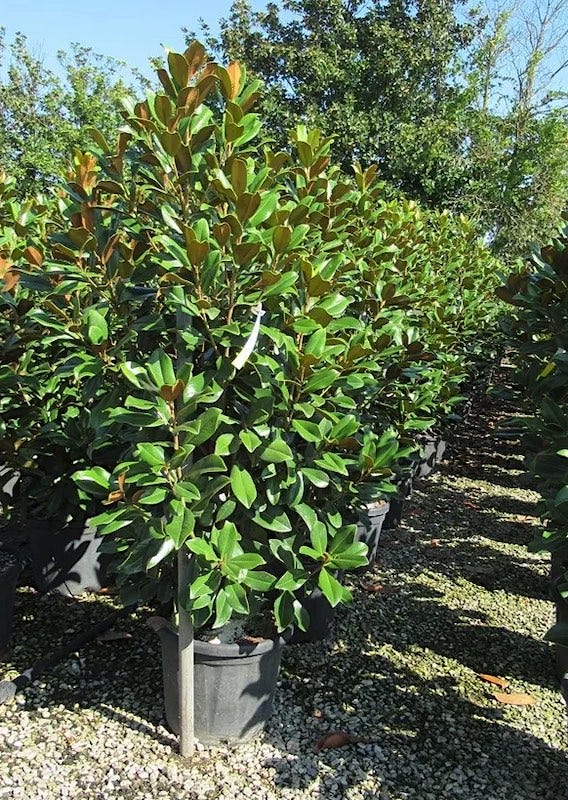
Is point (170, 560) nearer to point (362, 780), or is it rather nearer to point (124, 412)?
point (124, 412)

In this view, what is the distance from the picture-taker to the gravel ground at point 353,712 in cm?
221

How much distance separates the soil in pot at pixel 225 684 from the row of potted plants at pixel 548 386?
0.94 m

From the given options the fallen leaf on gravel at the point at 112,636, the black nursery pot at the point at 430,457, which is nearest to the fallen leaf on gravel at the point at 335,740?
the fallen leaf on gravel at the point at 112,636

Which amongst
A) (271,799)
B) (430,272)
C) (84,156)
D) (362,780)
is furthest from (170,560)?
(430,272)

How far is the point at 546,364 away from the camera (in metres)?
3.39

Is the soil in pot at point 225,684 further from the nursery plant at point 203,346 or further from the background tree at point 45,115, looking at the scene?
the background tree at point 45,115

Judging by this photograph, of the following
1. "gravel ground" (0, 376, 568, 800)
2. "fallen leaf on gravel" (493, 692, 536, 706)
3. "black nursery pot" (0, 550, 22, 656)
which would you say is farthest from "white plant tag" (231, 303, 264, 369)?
"fallen leaf on gravel" (493, 692, 536, 706)

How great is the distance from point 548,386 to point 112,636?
2159 millimetres

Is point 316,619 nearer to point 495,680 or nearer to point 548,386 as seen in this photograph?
point 495,680

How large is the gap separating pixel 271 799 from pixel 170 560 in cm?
79

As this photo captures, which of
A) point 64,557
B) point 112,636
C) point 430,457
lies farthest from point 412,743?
point 430,457

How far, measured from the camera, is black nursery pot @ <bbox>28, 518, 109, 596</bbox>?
3412 millimetres

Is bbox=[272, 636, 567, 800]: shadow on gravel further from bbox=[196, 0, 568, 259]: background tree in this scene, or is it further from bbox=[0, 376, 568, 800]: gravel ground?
bbox=[196, 0, 568, 259]: background tree

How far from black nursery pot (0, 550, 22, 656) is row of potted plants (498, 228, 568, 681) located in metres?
2.03
